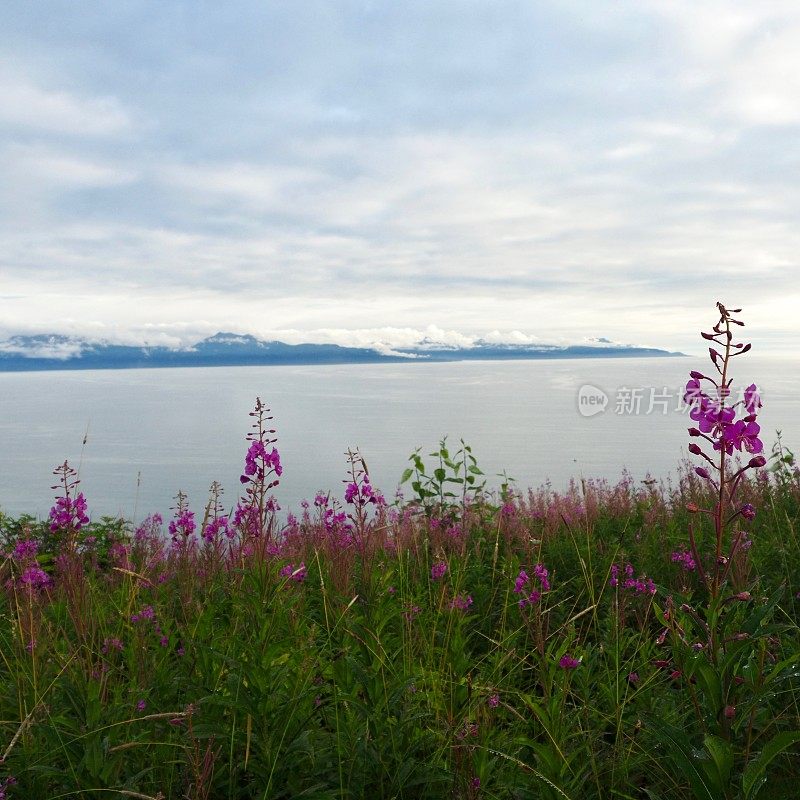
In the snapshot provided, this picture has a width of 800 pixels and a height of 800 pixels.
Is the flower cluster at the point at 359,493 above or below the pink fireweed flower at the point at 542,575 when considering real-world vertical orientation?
above

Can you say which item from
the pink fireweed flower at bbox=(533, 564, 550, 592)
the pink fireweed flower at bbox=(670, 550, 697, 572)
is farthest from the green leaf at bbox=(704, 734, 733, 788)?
the pink fireweed flower at bbox=(670, 550, 697, 572)

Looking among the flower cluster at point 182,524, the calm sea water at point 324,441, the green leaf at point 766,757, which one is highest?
the green leaf at point 766,757

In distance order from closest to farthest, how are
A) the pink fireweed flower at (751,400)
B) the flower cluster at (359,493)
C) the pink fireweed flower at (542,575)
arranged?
the pink fireweed flower at (751,400)
the pink fireweed flower at (542,575)
the flower cluster at (359,493)

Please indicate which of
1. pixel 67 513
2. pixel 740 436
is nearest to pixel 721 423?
pixel 740 436

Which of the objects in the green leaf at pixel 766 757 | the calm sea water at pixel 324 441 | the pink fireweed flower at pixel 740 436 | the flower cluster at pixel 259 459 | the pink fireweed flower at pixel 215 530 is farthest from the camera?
the calm sea water at pixel 324 441

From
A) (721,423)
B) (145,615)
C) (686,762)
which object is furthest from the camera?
(145,615)

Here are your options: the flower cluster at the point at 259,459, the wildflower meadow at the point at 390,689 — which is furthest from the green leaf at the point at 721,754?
the flower cluster at the point at 259,459

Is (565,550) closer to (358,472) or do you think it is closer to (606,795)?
(358,472)

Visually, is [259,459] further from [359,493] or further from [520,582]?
[520,582]

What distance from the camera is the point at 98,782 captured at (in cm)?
266

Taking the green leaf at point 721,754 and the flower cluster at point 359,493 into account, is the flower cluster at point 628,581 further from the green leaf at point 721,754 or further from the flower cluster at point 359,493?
the green leaf at point 721,754

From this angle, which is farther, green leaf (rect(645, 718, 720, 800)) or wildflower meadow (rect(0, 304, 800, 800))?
wildflower meadow (rect(0, 304, 800, 800))

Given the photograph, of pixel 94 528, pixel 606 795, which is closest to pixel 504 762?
pixel 606 795

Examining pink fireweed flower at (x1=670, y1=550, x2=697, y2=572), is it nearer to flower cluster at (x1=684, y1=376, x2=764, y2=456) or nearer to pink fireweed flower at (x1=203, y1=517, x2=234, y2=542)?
flower cluster at (x1=684, y1=376, x2=764, y2=456)
